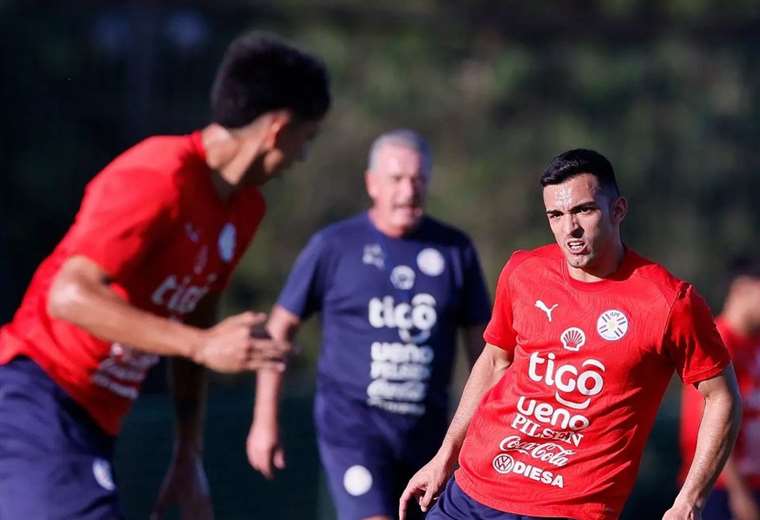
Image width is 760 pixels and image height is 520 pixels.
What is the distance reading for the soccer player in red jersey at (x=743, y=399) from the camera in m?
7.46

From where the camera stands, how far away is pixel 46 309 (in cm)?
459

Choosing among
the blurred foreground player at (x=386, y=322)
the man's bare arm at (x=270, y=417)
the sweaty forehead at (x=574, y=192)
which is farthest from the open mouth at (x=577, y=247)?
the blurred foreground player at (x=386, y=322)

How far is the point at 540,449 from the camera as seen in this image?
4.52 m

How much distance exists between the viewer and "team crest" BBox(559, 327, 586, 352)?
442cm

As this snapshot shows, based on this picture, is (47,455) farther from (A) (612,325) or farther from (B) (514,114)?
(B) (514,114)

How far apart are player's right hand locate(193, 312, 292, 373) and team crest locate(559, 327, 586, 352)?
38.0 inches

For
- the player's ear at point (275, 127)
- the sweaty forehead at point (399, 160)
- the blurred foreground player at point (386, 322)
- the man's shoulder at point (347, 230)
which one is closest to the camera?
the player's ear at point (275, 127)

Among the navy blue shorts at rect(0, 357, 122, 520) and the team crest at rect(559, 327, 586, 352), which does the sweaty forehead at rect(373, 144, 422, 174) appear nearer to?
the team crest at rect(559, 327, 586, 352)

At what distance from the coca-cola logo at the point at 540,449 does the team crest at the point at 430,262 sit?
1943mm

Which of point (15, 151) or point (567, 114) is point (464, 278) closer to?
point (15, 151)

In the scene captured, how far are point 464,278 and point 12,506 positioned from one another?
2704mm

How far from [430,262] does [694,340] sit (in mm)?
2302

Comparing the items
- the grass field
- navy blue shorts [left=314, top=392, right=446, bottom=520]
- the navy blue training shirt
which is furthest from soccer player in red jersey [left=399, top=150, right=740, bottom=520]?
the grass field

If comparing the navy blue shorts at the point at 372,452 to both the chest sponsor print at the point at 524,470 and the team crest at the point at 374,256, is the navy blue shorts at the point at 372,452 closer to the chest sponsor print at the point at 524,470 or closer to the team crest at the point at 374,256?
the team crest at the point at 374,256
